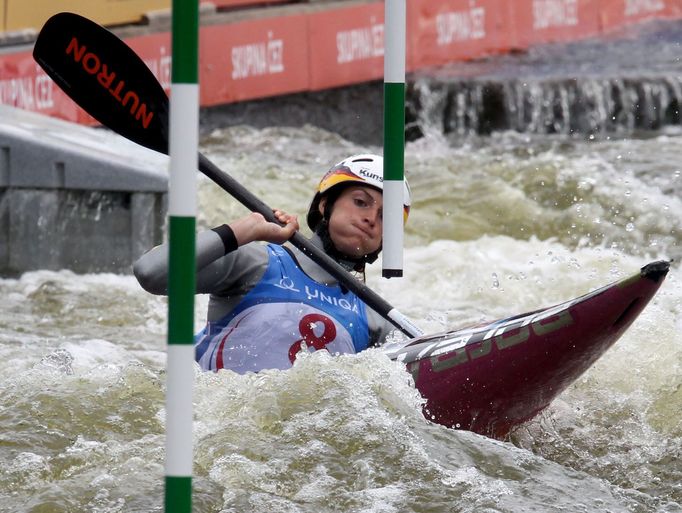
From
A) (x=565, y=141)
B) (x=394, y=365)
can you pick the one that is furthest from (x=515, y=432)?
(x=565, y=141)

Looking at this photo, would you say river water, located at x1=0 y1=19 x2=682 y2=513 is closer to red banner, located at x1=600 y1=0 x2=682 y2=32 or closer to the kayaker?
the kayaker

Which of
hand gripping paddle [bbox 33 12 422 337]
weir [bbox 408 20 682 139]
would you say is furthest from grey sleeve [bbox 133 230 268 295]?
weir [bbox 408 20 682 139]

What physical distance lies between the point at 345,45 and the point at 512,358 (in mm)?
7997

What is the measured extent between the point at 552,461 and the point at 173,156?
2.08 metres

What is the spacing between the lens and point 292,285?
451 cm

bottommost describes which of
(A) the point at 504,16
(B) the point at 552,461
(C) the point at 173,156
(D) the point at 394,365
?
(B) the point at 552,461

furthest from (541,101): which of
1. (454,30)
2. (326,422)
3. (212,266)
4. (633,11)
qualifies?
(326,422)

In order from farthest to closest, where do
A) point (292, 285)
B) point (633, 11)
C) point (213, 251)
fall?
point (633, 11)
point (292, 285)
point (213, 251)

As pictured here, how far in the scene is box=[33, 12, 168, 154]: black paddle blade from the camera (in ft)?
13.8

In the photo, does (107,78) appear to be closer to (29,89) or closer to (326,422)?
(326,422)

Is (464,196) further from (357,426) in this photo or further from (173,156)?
(173,156)

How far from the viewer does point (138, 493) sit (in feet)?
12.1

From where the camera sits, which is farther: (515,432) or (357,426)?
(515,432)

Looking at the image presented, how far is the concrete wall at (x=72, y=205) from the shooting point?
7.26 m
